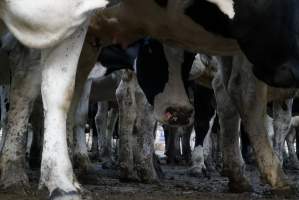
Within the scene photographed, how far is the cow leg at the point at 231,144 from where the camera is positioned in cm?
489

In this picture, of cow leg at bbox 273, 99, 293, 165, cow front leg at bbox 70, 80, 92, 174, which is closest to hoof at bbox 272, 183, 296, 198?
cow front leg at bbox 70, 80, 92, 174

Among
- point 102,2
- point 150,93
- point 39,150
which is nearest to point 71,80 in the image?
point 102,2

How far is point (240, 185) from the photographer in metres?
4.86

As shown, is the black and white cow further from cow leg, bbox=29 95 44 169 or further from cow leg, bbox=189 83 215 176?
cow leg, bbox=189 83 215 176

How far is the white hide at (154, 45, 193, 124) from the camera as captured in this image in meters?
4.49

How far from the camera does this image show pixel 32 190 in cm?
387

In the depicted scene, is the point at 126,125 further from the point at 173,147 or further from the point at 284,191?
the point at 173,147

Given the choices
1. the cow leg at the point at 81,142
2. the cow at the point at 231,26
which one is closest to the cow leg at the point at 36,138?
the cow leg at the point at 81,142

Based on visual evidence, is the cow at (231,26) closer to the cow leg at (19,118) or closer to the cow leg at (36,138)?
the cow leg at (19,118)

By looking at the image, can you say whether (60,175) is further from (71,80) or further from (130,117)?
(130,117)

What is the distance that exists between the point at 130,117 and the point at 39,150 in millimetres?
2140

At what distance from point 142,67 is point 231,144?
2.85ft

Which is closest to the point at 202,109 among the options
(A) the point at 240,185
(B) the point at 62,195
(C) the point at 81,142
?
(C) the point at 81,142

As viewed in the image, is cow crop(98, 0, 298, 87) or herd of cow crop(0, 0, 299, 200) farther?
cow crop(98, 0, 298, 87)
